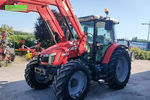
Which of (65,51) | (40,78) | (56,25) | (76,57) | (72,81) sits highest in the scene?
(56,25)

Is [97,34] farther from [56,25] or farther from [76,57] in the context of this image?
[56,25]

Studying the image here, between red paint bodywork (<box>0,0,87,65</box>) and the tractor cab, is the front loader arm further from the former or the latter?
the tractor cab

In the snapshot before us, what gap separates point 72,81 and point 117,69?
1.95m

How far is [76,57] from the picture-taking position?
434 cm

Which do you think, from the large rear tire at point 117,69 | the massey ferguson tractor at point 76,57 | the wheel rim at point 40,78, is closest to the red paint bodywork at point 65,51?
the massey ferguson tractor at point 76,57

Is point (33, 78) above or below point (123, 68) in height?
below

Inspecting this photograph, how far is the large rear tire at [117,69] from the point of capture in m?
4.48

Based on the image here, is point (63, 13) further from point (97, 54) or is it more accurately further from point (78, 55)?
point (97, 54)

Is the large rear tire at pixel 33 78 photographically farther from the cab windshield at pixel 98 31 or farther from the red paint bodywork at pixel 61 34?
the cab windshield at pixel 98 31

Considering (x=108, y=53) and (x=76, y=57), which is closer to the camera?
(x=76, y=57)

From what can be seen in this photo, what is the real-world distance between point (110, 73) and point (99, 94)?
69cm

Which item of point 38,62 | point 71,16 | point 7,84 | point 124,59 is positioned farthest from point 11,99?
point 124,59

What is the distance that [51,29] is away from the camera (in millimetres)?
4496

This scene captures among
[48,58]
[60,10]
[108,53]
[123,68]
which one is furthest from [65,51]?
[123,68]
